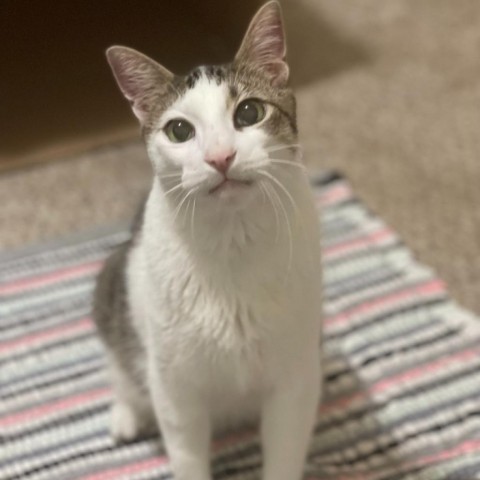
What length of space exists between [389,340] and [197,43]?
1172 millimetres

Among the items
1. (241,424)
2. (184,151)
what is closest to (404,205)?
(241,424)

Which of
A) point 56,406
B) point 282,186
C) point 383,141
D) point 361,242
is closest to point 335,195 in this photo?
point 361,242

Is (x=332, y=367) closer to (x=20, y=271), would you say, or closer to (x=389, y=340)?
(x=389, y=340)

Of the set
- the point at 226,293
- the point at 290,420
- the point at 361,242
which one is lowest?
the point at 290,420

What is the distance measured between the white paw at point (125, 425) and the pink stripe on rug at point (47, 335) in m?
0.24

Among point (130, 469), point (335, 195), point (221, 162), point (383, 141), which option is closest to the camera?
point (221, 162)

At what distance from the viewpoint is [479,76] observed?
2045mm

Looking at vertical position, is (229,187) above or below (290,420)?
above

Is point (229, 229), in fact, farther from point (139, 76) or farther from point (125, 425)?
point (125, 425)

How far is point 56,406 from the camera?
1.26 metres

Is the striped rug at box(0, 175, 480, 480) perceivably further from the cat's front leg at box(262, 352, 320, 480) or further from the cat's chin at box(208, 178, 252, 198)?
the cat's chin at box(208, 178, 252, 198)

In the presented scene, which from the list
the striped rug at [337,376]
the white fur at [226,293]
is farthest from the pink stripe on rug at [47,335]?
the white fur at [226,293]

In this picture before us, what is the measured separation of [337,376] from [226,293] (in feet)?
1.39

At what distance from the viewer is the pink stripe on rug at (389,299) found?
4.51 ft
